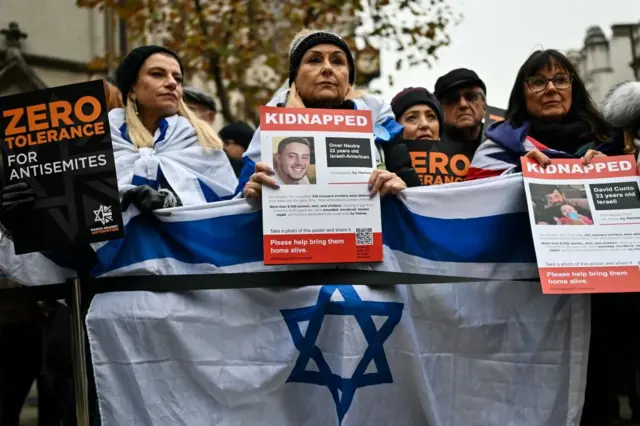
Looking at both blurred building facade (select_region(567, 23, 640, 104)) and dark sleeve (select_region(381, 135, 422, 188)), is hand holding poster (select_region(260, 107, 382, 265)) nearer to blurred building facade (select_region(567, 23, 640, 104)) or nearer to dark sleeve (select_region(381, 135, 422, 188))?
dark sleeve (select_region(381, 135, 422, 188))

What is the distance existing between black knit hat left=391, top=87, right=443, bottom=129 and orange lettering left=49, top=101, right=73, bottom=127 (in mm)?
2169

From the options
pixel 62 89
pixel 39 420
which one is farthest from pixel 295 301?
pixel 39 420

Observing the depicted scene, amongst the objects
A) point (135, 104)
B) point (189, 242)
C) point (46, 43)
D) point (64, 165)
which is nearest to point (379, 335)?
point (189, 242)

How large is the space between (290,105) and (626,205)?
1.47m

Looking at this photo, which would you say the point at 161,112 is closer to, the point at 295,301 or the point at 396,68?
the point at 295,301

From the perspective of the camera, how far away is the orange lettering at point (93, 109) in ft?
11.6

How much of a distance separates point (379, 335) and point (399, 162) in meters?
0.79

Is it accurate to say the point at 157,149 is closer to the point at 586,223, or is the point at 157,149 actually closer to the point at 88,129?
the point at 88,129

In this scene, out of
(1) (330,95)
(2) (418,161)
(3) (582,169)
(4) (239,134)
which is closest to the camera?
(3) (582,169)

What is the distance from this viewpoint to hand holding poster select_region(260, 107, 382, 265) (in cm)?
352

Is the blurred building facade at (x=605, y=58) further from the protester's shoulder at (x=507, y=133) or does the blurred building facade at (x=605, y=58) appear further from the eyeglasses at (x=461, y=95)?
the protester's shoulder at (x=507, y=133)

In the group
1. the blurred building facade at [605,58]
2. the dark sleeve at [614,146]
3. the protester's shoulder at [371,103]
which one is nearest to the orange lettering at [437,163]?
the protester's shoulder at [371,103]

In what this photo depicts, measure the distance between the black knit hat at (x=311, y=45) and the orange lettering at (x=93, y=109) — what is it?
1031 millimetres

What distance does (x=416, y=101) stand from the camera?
5.09m
